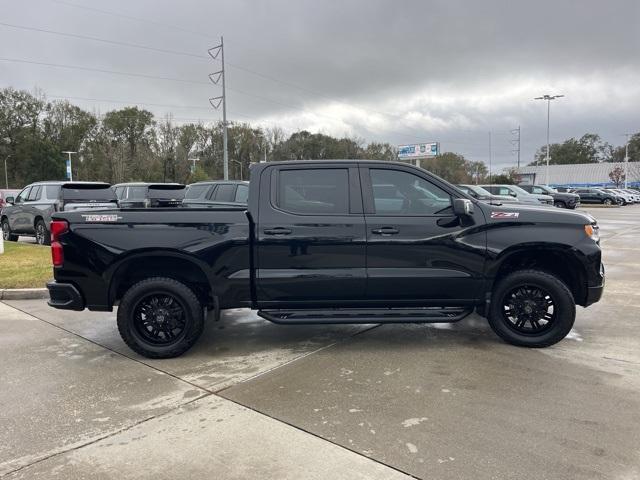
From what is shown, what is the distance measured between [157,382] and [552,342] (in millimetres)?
3932

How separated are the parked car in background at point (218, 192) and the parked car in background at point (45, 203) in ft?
6.20

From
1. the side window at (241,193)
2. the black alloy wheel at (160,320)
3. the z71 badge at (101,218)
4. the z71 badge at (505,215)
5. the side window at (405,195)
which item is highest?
the side window at (241,193)

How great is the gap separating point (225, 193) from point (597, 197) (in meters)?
43.4

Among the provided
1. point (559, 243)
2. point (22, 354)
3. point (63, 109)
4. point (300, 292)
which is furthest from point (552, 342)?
point (63, 109)

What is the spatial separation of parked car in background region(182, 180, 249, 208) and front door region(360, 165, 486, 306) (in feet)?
23.0

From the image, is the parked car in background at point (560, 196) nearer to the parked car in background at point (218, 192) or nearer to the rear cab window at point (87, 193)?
the parked car in background at point (218, 192)

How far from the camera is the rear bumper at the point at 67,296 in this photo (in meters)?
4.82

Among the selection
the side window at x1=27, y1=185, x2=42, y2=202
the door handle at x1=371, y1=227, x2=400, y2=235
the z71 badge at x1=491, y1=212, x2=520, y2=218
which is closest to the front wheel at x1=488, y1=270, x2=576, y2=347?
the z71 badge at x1=491, y1=212, x2=520, y2=218

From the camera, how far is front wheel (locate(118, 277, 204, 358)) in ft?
15.8

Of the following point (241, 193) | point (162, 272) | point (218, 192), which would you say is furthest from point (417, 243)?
point (218, 192)

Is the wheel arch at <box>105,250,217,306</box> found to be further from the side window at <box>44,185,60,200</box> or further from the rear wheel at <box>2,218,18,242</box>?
the rear wheel at <box>2,218,18,242</box>

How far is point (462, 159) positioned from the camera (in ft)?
333

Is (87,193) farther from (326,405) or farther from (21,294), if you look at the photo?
(326,405)

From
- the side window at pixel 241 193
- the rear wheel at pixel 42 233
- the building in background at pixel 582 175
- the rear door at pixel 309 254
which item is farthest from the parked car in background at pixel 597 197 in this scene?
the rear door at pixel 309 254
